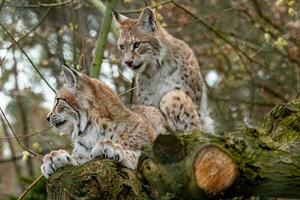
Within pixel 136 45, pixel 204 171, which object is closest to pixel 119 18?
pixel 136 45

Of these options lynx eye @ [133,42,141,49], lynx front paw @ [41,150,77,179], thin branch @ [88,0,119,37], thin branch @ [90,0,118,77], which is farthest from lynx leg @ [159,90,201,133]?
lynx front paw @ [41,150,77,179]

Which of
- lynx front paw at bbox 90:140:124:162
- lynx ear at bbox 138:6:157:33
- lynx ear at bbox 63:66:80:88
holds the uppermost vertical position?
lynx ear at bbox 138:6:157:33

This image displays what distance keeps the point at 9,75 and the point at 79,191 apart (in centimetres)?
784

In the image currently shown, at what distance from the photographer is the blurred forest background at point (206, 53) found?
10.3 meters

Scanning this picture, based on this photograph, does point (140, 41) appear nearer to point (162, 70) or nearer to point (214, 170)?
point (162, 70)

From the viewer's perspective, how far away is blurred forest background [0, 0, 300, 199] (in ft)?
33.7

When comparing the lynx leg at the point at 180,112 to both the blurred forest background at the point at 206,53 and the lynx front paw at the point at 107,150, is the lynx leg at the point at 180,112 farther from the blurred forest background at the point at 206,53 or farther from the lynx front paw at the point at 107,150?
the lynx front paw at the point at 107,150

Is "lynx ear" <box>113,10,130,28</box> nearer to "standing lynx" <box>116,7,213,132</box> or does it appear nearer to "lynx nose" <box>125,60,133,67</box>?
"standing lynx" <box>116,7,213,132</box>

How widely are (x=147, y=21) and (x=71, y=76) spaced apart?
210cm

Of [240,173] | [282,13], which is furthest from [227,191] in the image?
[282,13]

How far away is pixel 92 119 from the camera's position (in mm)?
6984

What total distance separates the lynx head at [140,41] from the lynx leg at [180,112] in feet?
1.43

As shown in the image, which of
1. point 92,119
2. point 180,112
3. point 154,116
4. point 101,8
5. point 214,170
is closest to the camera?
point 214,170

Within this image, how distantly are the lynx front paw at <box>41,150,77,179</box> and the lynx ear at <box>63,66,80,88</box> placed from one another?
0.93 metres
